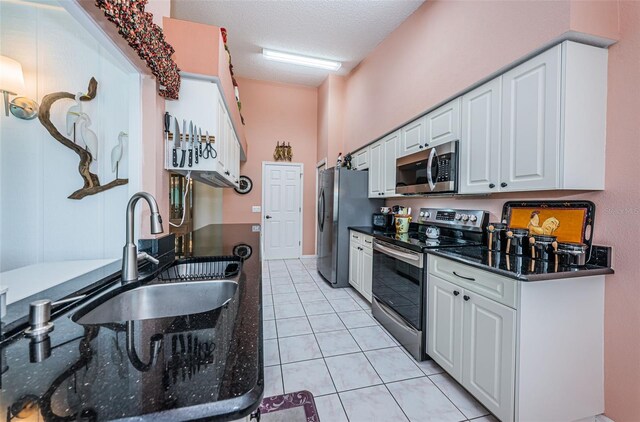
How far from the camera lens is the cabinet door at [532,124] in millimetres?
1471

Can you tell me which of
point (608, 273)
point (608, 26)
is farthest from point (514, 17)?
point (608, 273)

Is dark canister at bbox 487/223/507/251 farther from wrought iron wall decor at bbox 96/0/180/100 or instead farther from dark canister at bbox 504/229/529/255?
wrought iron wall decor at bbox 96/0/180/100

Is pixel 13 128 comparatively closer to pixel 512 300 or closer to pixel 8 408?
pixel 8 408

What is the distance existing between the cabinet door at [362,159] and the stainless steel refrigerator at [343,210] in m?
0.21

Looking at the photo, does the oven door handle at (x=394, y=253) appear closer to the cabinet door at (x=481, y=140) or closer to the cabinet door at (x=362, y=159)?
the cabinet door at (x=481, y=140)

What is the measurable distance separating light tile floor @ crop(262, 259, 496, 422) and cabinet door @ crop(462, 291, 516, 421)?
17 cm

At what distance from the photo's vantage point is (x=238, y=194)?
17.1ft

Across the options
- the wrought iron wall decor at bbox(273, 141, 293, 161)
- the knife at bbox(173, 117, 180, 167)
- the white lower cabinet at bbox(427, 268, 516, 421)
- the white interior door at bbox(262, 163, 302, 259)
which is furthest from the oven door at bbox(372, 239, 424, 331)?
the wrought iron wall decor at bbox(273, 141, 293, 161)

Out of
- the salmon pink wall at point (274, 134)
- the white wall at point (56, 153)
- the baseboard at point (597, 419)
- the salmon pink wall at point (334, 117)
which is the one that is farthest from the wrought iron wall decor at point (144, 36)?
the salmon pink wall at point (274, 134)

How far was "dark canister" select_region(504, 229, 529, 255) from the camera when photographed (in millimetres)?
1718

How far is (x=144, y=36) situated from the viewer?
121cm

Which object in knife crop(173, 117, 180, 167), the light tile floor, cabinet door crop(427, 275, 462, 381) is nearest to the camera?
the light tile floor

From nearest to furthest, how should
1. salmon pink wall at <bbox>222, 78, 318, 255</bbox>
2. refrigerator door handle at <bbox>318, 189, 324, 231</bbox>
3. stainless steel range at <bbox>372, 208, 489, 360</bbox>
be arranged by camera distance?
stainless steel range at <bbox>372, 208, 489, 360</bbox> → refrigerator door handle at <bbox>318, 189, 324, 231</bbox> → salmon pink wall at <bbox>222, 78, 318, 255</bbox>

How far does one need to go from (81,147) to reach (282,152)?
4.19 meters
